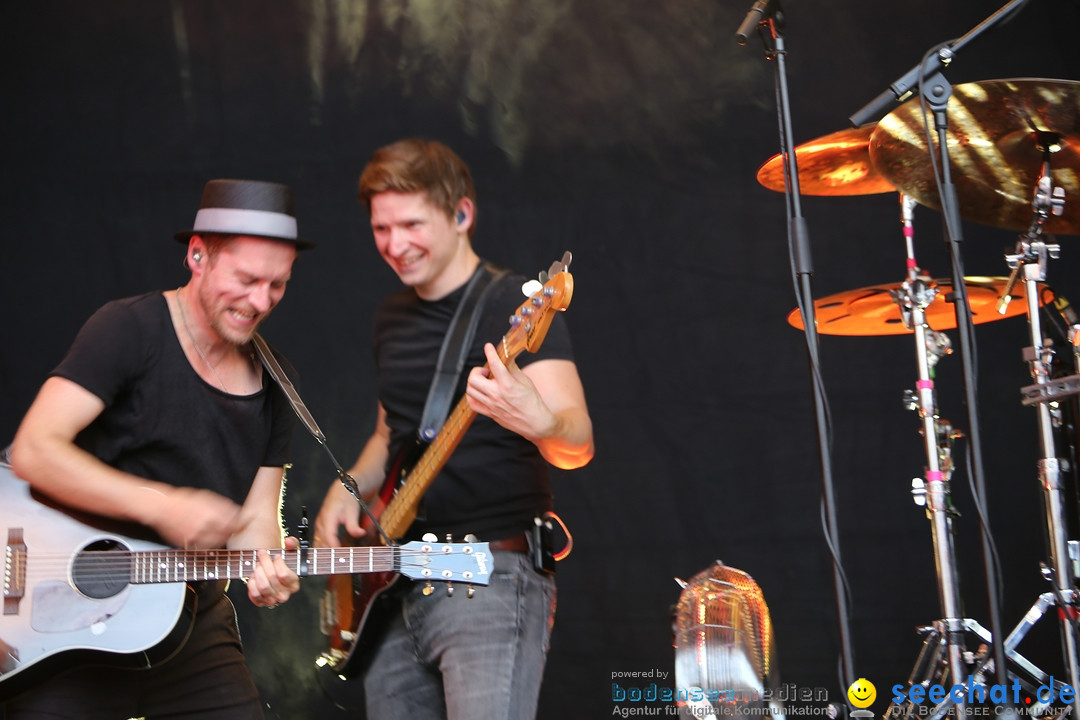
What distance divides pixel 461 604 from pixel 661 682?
1.87 m

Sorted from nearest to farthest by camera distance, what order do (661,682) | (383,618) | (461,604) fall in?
(461,604) < (383,618) < (661,682)

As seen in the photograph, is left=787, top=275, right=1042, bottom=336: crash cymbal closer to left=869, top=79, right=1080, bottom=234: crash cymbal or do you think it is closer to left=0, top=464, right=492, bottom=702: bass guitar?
left=869, top=79, right=1080, bottom=234: crash cymbal

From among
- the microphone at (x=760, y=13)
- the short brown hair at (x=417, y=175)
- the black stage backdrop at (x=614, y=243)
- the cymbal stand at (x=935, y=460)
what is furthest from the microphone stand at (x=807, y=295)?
the black stage backdrop at (x=614, y=243)

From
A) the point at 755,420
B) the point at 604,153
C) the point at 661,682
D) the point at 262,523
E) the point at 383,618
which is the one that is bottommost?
the point at 661,682

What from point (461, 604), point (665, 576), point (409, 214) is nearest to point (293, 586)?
point (461, 604)

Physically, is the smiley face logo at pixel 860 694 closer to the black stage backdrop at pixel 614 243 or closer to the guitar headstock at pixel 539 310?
the guitar headstock at pixel 539 310

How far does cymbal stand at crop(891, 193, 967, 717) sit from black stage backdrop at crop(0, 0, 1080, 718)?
3.06 ft

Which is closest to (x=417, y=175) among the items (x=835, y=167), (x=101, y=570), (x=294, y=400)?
(x=294, y=400)

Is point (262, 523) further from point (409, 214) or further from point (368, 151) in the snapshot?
point (368, 151)

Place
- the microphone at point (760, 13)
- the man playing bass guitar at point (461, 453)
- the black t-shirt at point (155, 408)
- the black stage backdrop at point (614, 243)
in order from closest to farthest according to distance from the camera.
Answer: the microphone at point (760, 13), the man playing bass guitar at point (461, 453), the black t-shirt at point (155, 408), the black stage backdrop at point (614, 243)

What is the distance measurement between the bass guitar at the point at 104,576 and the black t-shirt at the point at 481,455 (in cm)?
12

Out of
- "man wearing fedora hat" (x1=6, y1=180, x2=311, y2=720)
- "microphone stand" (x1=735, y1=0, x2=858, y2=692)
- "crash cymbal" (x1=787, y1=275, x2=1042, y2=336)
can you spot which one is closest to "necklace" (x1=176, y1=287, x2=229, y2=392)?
"man wearing fedora hat" (x1=6, y1=180, x2=311, y2=720)

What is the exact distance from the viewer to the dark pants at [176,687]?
89.7 inches

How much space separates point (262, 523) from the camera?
265 cm
